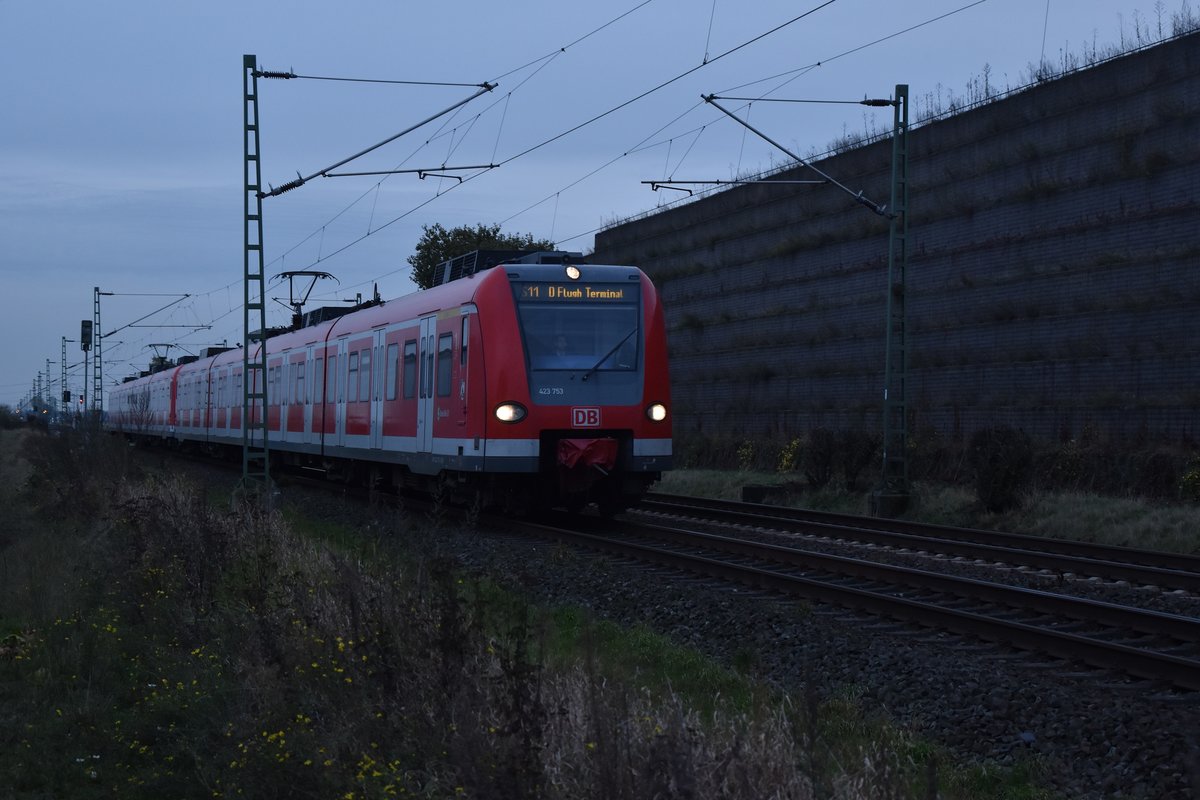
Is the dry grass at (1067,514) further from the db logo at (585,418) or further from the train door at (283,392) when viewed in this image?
the train door at (283,392)

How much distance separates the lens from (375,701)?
644 cm

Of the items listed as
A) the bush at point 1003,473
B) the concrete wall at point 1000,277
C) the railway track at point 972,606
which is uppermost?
the concrete wall at point 1000,277

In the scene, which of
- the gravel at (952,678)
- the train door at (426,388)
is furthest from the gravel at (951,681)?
the train door at (426,388)

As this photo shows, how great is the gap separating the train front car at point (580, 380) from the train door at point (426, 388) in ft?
6.77

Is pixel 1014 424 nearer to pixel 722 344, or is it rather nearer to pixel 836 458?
pixel 836 458

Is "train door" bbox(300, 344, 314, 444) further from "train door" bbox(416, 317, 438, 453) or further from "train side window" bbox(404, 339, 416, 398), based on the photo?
"train door" bbox(416, 317, 438, 453)

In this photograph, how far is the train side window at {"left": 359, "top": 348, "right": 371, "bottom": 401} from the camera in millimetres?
22103

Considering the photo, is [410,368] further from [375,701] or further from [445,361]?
[375,701]

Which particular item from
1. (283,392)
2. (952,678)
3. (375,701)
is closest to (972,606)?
(952,678)

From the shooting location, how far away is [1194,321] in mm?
21156

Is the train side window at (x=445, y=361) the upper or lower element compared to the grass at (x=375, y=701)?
upper

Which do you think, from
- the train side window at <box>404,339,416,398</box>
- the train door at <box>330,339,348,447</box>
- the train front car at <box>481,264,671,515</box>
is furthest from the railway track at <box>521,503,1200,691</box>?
the train door at <box>330,339,348,447</box>

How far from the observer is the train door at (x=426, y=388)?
715 inches

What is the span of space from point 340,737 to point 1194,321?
18.8 meters
